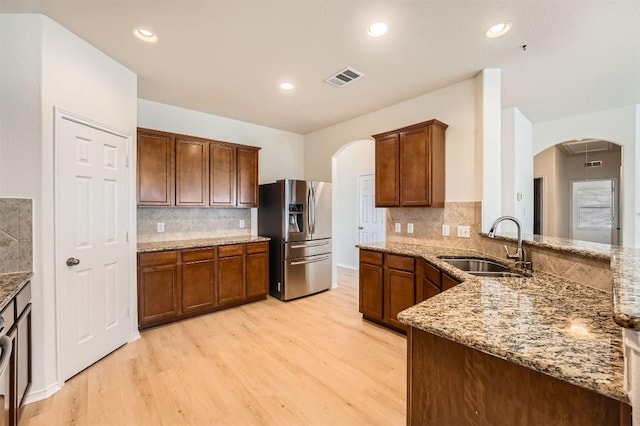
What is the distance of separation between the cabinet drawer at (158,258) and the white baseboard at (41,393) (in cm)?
121

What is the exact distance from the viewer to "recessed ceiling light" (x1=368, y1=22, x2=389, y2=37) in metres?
2.18

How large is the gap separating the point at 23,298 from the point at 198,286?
1723mm

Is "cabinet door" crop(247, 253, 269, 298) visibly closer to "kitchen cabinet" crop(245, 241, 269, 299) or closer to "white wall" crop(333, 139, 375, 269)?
"kitchen cabinet" crop(245, 241, 269, 299)

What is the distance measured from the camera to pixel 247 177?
417cm

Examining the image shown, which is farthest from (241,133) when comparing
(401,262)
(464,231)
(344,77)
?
(464,231)

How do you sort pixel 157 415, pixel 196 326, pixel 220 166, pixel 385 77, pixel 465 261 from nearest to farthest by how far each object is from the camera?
pixel 157 415 < pixel 465 261 < pixel 385 77 < pixel 196 326 < pixel 220 166

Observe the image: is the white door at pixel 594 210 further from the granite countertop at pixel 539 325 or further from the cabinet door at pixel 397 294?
the granite countertop at pixel 539 325

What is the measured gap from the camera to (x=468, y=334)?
0.99 metres

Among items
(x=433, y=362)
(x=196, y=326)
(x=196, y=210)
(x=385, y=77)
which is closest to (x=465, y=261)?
(x=433, y=362)

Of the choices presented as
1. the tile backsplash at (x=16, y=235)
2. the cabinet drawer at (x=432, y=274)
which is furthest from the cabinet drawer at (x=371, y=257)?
the tile backsplash at (x=16, y=235)

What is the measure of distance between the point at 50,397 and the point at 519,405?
2.89m

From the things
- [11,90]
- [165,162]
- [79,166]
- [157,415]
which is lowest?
[157,415]

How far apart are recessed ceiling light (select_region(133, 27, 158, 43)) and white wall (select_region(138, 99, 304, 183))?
1539 millimetres

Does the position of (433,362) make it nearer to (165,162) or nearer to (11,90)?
(11,90)
